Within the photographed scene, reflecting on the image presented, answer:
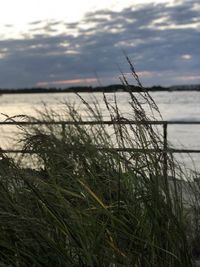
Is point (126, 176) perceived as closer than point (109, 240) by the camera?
No

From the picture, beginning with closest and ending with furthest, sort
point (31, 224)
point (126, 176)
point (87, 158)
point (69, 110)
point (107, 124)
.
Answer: point (31, 224) < point (126, 176) < point (87, 158) < point (107, 124) < point (69, 110)

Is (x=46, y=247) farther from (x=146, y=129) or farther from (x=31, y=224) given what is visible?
(x=146, y=129)

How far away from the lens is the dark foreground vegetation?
242 cm

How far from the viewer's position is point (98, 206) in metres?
2.66

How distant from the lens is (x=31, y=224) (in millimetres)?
2260

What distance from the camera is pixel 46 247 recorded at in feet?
7.86

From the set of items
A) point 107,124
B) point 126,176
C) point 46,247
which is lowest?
point 46,247

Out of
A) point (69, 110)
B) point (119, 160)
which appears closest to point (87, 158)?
point (119, 160)

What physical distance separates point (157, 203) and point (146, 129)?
50 cm

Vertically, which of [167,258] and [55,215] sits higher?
[55,215]

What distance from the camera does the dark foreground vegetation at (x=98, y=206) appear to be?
242 centimetres

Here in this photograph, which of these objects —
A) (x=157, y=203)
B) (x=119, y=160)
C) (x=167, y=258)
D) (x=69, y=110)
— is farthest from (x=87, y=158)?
(x=69, y=110)

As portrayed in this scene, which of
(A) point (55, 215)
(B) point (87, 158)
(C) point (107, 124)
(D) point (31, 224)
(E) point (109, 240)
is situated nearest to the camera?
(D) point (31, 224)

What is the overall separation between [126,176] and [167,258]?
1.67 ft
